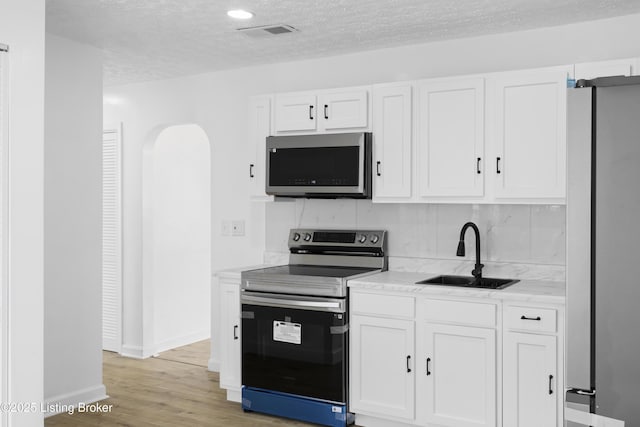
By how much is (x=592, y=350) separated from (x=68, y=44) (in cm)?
363

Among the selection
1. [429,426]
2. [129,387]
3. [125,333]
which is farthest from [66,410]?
[429,426]

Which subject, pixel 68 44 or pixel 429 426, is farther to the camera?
pixel 68 44

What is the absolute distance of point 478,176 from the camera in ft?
11.7

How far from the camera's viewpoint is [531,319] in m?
3.17

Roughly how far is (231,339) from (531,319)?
6.42 ft

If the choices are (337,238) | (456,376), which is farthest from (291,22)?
(456,376)

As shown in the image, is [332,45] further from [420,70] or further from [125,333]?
[125,333]

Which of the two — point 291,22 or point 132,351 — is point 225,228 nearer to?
point 132,351

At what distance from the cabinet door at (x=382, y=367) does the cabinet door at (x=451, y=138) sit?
2.76ft

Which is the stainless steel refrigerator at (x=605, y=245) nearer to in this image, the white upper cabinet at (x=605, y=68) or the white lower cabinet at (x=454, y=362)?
the white lower cabinet at (x=454, y=362)

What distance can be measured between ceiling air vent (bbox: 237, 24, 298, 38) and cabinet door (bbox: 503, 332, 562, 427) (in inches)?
85.3

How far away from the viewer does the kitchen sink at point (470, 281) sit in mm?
3689

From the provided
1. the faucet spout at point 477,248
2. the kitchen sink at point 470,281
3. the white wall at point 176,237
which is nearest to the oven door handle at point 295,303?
the kitchen sink at point 470,281

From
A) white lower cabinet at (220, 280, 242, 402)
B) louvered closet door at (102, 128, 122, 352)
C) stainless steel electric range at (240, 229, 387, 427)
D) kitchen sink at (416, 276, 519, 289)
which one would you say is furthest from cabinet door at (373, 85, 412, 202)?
louvered closet door at (102, 128, 122, 352)
